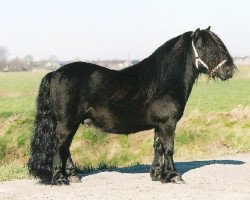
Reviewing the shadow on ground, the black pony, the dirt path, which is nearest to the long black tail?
the black pony

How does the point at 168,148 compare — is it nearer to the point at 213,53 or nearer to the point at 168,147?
the point at 168,147

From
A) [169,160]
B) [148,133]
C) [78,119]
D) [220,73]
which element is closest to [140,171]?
[169,160]

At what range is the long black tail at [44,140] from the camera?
852cm

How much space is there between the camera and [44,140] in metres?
8.52

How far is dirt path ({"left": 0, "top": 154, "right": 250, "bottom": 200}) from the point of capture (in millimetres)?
7324

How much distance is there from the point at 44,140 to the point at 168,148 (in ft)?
7.20

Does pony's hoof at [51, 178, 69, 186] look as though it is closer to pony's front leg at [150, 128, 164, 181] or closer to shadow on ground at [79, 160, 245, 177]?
shadow on ground at [79, 160, 245, 177]

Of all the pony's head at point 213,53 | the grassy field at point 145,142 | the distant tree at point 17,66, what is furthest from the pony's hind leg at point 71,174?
the distant tree at point 17,66

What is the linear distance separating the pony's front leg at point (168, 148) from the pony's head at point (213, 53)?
3.79 feet

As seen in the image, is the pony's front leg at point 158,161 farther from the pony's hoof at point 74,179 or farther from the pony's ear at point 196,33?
the pony's ear at point 196,33

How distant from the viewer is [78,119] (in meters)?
8.33

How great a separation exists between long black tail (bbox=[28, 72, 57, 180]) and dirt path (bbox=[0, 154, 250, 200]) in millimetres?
290

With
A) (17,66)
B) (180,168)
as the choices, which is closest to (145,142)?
(180,168)

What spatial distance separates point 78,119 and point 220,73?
257cm
